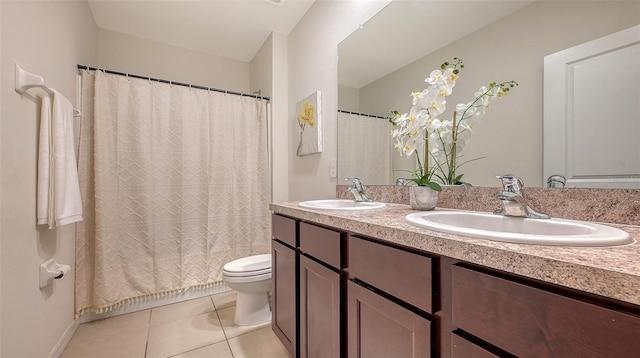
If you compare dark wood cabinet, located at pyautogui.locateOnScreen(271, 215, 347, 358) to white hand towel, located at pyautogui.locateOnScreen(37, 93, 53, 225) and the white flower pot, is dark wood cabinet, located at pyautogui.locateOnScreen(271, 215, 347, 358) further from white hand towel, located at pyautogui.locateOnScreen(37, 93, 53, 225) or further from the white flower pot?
white hand towel, located at pyautogui.locateOnScreen(37, 93, 53, 225)

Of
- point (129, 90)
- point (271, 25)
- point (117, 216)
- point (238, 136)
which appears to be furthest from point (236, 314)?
point (271, 25)

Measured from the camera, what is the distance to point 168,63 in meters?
2.62

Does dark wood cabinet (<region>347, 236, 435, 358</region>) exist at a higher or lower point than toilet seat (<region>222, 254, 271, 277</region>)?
Result: higher

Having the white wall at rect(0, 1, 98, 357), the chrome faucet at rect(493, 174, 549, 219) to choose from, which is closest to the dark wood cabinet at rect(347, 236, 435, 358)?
the chrome faucet at rect(493, 174, 549, 219)

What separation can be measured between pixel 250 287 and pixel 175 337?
57cm

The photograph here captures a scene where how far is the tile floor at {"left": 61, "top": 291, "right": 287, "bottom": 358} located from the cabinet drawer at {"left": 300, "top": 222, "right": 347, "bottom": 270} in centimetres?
84

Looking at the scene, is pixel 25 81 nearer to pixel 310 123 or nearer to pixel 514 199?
pixel 310 123

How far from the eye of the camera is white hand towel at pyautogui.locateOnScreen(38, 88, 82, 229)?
49.7 inches

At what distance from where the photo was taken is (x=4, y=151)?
1.02m

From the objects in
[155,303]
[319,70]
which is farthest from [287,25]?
[155,303]

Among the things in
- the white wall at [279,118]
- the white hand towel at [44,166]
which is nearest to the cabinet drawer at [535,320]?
the white hand towel at [44,166]

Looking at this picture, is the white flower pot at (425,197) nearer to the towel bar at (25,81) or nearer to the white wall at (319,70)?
the white wall at (319,70)

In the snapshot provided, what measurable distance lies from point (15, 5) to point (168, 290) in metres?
1.95

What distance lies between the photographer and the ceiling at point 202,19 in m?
2.04
